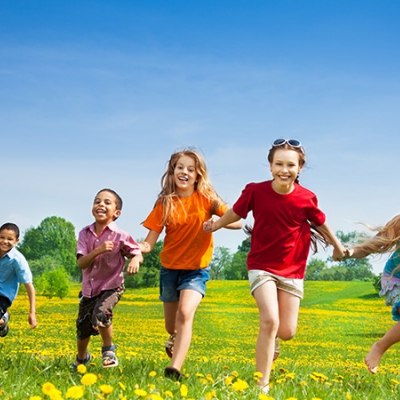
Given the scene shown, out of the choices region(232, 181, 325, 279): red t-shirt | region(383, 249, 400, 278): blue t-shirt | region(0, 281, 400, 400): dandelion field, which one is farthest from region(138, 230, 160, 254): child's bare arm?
region(383, 249, 400, 278): blue t-shirt

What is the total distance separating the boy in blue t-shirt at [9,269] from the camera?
7.27 m

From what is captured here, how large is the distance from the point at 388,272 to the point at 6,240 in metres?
4.25

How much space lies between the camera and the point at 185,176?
6.20 m

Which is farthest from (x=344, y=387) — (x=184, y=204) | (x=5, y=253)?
(x=5, y=253)

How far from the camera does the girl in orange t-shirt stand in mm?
5965

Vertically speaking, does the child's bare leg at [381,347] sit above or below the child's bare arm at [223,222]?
below

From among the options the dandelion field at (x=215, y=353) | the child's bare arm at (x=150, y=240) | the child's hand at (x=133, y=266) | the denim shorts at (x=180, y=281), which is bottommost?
the dandelion field at (x=215, y=353)

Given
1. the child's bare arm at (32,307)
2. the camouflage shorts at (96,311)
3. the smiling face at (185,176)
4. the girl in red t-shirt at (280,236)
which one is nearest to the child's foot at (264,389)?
the girl in red t-shirt at (280,236)

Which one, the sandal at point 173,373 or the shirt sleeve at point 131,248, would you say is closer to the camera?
the sandal at point 173,373

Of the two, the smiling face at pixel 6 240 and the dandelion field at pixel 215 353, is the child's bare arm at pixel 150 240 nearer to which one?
the dandelion field at pixel 215 353

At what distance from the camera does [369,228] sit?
20.9 ft

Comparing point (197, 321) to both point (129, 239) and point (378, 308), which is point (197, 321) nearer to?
point (378, 308)

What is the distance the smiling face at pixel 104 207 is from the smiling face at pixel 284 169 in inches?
64.8

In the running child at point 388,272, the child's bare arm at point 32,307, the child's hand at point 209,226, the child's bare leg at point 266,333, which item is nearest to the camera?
the child's bare leg at point 266,333
